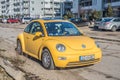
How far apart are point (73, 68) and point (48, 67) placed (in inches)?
30.8

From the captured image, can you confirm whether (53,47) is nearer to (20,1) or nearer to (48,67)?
(48,67)

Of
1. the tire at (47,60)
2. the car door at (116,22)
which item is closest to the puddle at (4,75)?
the tire at (47,60)

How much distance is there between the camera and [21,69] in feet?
28.9

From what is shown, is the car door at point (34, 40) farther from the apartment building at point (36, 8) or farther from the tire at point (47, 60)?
the apartment building at point (36, 8)

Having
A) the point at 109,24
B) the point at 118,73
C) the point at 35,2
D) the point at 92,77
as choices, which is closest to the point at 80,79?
the point at 92,77

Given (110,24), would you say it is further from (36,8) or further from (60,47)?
(36,8)

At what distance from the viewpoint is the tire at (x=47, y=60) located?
8.51 metres

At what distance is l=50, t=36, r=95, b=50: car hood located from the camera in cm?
833

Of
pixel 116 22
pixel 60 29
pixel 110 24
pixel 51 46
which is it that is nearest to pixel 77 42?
pixel 51 46

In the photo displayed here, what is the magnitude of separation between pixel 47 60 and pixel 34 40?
4.00 ft

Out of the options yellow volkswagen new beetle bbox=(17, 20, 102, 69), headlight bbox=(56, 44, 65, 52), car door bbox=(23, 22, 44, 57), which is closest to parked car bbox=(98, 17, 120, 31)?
car door bbox=(23, 22, 44, 57)

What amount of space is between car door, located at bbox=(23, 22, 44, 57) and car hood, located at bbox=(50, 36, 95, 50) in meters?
0.82

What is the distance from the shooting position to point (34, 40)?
963cm

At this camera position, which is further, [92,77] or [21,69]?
[21,69]
